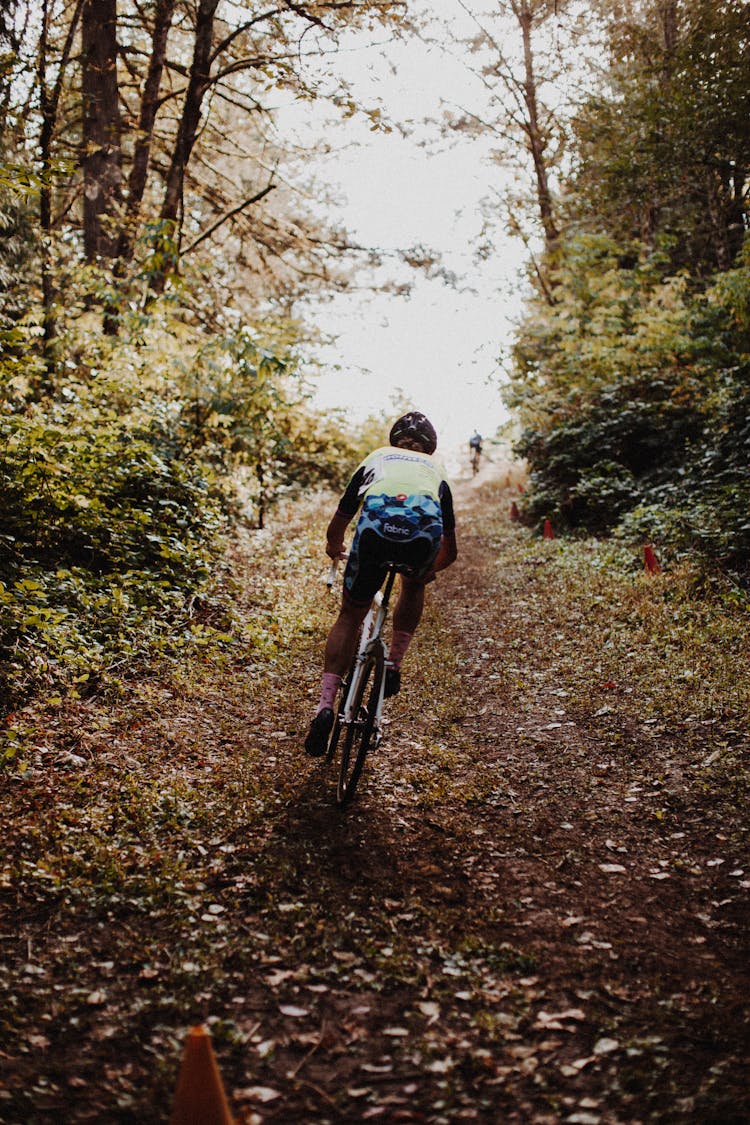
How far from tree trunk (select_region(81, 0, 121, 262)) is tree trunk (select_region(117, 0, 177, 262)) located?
0.26m

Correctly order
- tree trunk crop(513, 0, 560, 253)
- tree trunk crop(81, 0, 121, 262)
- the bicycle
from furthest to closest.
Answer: tree trunk crop(513, 0, 560, 253) < tree trunk crop(81, 0, 121, 262) < the bicycle

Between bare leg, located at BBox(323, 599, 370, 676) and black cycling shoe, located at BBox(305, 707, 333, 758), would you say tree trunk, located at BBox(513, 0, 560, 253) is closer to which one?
bare leg, located at BBox(323, 599, 370, 676)

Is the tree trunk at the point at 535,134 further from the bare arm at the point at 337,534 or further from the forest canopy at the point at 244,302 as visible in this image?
the bare arm at the point at 337,534

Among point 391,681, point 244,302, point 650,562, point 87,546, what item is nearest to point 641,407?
point 650,562

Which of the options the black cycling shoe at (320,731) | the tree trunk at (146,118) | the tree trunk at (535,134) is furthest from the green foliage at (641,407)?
the tree trunk at (146,118)

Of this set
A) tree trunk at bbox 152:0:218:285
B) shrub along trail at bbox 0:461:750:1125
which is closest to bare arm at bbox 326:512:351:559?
shrub along trail at bbox 0:461:750:1125

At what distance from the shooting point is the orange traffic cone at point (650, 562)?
979cm

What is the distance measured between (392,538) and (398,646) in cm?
93

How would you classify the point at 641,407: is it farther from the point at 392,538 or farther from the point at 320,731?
the point at 320,731

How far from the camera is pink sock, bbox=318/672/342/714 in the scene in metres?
4.57

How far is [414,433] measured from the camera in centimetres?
482

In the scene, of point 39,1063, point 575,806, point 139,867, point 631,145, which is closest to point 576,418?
point 631,145

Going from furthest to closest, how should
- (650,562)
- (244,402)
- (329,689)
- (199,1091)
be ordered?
(244,402), (650,562), (329,689), (199,1091)

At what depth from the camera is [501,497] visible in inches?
912
